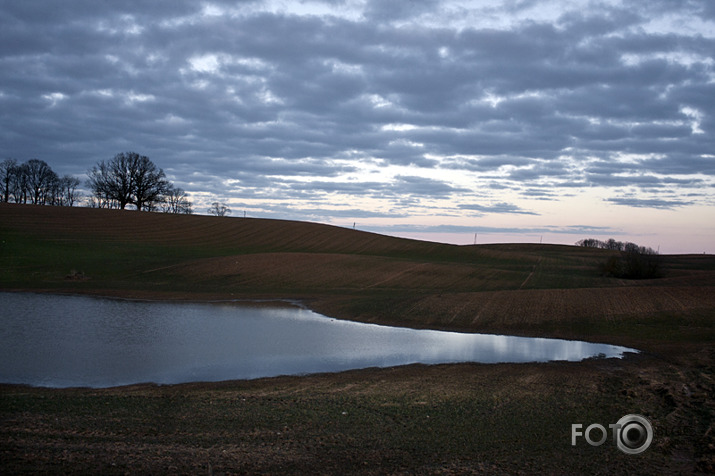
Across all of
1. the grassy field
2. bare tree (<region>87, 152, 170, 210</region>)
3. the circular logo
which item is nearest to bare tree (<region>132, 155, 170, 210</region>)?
bare tree (<region>87, 152, 170, 210</region>)

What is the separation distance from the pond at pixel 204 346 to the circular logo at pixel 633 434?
22.8ft

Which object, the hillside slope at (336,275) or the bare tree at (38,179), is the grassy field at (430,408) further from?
the bare tree at (38,179)

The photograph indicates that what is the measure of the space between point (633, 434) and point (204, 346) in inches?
519

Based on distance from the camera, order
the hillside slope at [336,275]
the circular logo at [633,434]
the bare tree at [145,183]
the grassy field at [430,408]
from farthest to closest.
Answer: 1. the bare tree at [145,183]
2. the hillside slope at [336,275]
3. the circular logo at [633,434]
4. the grassy field at [430,408]

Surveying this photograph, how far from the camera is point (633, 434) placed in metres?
9.69

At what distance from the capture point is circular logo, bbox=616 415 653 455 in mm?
8863

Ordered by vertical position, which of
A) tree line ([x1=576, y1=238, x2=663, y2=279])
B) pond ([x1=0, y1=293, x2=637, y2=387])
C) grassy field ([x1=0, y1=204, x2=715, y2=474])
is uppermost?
tree line ([x1=576, y1=238, x2=663, y2=279])

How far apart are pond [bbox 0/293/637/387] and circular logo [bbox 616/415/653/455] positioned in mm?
6965

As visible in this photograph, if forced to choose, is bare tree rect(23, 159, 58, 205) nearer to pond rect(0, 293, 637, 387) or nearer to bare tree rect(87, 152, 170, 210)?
bare tree rect(87, 152, 170, 210)

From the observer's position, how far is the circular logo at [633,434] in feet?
29.1

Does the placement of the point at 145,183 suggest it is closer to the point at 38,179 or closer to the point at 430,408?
the point at 38,179

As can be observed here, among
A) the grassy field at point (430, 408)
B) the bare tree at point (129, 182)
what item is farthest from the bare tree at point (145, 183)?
the grassy field at point (430, 408)

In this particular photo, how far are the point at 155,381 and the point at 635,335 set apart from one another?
18.0m

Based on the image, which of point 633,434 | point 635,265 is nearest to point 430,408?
point 633,434
